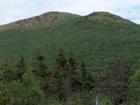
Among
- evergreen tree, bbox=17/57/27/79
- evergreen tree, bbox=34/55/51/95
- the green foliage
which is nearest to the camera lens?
the green foliage

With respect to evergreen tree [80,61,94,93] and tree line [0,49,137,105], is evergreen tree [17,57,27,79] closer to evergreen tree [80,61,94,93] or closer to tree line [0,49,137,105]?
tree line [0,49,137,105]

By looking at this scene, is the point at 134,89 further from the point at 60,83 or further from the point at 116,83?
the point at 60,83

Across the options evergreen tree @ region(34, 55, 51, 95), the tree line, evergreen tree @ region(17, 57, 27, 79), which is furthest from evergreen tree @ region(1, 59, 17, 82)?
evergreen tree @ region(34, 55, 51, 95)

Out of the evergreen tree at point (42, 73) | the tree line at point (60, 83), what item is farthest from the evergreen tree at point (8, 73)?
the evergreen tree at point (42, 73)

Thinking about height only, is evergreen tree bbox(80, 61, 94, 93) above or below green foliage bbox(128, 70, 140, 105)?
below

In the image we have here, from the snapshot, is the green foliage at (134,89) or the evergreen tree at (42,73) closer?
the green foliage at (134,89)

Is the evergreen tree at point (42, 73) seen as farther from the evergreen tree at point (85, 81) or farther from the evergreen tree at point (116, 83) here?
the evergreen tree at point (116, 83)

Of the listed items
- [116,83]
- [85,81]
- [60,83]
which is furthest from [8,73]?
[116,83]

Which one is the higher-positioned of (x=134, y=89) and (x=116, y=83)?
(x=134, y=89)

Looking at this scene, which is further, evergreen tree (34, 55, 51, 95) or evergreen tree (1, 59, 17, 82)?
evergreen tree (34, 55, 51, 95)

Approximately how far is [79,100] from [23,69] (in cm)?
1167

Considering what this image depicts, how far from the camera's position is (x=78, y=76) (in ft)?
227

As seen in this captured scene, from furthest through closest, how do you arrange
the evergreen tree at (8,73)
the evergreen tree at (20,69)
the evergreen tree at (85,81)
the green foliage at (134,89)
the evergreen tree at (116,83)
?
the evergreen tree at (85,81)
the evergreen tree at (20,69)
the evergreen tree at (8,73)
the evergreen tree at (116,83)
the green foliage at (134,89)

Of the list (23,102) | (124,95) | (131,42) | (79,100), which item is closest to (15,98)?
(23,102)
